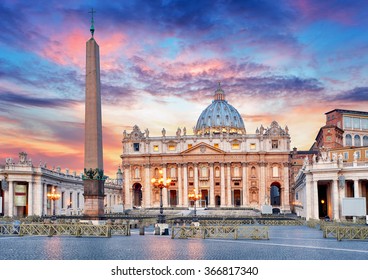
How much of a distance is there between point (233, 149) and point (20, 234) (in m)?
76.1

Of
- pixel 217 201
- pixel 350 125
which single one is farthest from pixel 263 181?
pixel 350 125

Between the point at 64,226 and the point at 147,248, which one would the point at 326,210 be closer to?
the point at 64,226

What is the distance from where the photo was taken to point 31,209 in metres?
64.4

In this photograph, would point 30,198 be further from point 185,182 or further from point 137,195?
point 137,195

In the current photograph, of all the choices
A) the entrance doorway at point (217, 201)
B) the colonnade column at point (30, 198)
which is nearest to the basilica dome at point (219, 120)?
the entrance doorway at point (217, 201)

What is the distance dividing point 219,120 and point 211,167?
31481 millimetres

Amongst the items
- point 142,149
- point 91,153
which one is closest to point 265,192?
point 142,149

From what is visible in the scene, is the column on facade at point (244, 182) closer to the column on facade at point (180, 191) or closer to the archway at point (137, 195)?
the column on facade at point (180, 191)

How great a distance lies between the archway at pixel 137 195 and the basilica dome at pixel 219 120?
91.7 ft

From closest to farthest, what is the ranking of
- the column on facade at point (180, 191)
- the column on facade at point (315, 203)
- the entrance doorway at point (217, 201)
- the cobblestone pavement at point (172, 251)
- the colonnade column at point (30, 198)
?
the cobblestone pavement at point (172, 251) < the column on facade at point (315, 203) < the colonnade column at point (30, 198) < the column on facade at point (180, 191) < the entrance doorway at point (217, 201)

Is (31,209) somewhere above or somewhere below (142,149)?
below

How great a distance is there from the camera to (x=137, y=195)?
11006 centimetres

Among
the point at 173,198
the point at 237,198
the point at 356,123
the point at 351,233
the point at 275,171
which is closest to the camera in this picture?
the point at 351,233

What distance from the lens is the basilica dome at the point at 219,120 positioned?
131000 millimetres
